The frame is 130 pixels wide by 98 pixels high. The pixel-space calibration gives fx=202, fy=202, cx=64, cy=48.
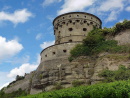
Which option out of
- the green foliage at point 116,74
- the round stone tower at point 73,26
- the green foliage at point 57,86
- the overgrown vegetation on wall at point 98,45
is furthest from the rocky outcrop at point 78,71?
the round stone tower at point 73,26

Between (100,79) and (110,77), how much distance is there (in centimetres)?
137

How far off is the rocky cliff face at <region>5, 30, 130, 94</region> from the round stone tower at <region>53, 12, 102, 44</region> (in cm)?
770

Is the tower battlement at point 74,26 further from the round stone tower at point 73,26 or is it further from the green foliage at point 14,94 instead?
the green foliage at point 14,94

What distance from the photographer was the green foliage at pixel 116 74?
2509 centimetres

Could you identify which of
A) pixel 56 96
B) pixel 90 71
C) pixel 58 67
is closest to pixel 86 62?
pixel 90 71

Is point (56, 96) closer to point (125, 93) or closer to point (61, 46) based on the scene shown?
point (125, 93)

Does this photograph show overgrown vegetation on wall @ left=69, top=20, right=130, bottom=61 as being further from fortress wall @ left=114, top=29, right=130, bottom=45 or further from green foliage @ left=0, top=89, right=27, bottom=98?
green foliage @ left=0, top=89, right=27, bottom=98

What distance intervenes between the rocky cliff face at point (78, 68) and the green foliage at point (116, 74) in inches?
32.5

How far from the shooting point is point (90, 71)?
29.4 metres

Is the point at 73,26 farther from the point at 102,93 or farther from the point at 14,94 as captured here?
the point at 102,93

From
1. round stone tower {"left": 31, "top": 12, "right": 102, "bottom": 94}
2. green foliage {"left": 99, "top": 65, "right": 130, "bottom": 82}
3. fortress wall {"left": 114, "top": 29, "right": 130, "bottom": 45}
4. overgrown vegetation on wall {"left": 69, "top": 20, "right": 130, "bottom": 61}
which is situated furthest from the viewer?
fortress wall {"left": 114, "top": 29, "right": 130, "bottom": 45}

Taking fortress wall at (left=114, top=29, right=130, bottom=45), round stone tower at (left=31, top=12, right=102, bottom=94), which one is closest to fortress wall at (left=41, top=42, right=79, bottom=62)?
round stone tower at (left=31, top=12, right=102, bottom=94)

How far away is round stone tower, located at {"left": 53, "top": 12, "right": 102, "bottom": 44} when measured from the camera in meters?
39.8

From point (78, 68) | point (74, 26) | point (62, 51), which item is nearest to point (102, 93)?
point (78, 68)
